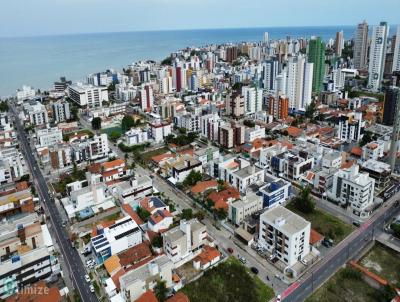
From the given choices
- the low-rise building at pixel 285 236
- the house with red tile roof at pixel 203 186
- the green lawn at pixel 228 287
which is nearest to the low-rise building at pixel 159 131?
the house with red tile roof at pixel 203 186

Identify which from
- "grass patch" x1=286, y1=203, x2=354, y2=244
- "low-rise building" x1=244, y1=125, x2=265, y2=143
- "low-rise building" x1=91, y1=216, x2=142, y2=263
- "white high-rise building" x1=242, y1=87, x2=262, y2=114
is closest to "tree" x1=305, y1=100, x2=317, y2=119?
"white high-rise building" x1=242, y1=87, x2=262, y2=114

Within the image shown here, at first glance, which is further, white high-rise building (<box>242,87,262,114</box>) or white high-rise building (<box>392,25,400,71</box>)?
white high-rise building (<box>392,25,400,71</box>)

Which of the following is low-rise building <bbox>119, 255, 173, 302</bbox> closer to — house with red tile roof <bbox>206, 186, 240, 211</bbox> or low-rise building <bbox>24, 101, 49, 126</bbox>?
house with red tile roof <bbox>206, 186, 240, 211</bbox>

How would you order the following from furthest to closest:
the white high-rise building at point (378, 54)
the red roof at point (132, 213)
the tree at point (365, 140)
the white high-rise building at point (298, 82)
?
the white high-rise building at point (378, 54)
the white high-rise building at point (298, 82)
the tree at point (365, 140)
the red roof at point (132, 213)

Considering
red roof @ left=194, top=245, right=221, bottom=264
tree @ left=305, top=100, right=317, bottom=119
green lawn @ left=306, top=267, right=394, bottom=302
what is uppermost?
tree @ left=305, top=100, right=317, bottom=119

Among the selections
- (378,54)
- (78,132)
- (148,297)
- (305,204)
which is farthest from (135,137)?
(378,54)

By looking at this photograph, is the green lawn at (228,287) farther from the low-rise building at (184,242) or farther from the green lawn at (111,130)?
the green lawn at (111,130)
